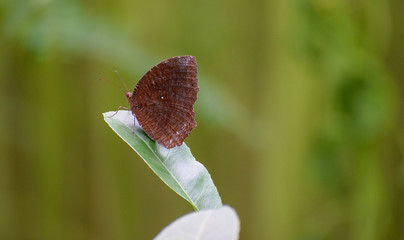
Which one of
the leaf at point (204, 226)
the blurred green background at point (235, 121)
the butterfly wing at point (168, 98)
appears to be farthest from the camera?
the blurred green background at point (235, 121)

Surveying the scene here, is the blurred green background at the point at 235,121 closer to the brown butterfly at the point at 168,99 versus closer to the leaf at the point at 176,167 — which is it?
the brown butterfly at the point at 168,99

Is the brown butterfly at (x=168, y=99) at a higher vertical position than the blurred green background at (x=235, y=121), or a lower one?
higher

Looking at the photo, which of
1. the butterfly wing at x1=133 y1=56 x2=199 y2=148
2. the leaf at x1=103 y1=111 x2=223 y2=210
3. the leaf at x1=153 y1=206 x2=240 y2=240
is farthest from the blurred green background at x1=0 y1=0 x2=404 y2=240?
the leaf at x1=153 y1=206 x2=240 y2=240

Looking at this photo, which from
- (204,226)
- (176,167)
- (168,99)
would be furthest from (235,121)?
(204,226)

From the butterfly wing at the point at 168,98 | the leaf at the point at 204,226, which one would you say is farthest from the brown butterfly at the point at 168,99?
the leaf at the point at 204,226

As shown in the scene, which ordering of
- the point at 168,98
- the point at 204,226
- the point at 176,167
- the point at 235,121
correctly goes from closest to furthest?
1. the point at 204,226
2. the point at 176,167
3. the point at 168,98
4. the point at 235,121

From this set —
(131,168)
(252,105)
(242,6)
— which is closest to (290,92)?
(252,105)

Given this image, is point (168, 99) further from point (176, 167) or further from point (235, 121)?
point (235, 121)
